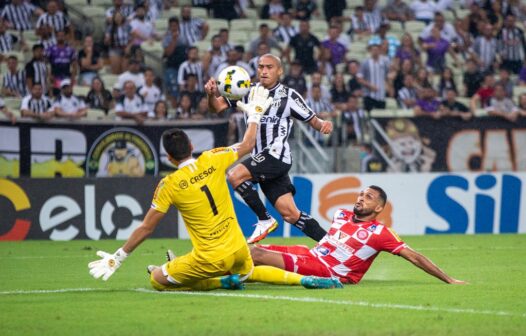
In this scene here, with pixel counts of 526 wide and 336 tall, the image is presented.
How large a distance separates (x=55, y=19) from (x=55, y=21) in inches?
2.1

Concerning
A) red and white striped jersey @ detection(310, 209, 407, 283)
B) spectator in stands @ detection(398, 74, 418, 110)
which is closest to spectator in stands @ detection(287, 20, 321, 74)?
spectator in stands @ detection(398, 74, 418, 110)

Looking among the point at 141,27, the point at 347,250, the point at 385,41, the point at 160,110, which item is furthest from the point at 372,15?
the point at 347,250

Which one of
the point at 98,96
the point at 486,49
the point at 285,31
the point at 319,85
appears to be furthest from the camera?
the point at 486,49

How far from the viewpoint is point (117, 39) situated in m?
21.3

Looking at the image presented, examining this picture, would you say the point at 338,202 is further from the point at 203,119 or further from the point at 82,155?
the point at 82,155

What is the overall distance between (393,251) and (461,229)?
959 centimetres

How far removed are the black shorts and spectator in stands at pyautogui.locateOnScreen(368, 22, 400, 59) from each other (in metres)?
10.5

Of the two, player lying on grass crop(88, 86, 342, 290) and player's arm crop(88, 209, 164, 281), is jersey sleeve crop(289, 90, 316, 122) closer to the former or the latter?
player lying on grass crop(88, 86, 342, 290)

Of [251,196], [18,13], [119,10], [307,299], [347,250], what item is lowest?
[307,299]

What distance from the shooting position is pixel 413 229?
1902 cm

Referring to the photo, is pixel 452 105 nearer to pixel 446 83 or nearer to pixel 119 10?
pixel 446 83

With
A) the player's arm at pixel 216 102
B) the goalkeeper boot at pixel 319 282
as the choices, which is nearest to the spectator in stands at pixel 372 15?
the player's arm at pixel 216 102

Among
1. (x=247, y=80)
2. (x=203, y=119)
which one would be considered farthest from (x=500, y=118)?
(x=247, y=80)

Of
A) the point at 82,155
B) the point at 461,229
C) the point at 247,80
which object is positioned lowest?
the point at 461,229
